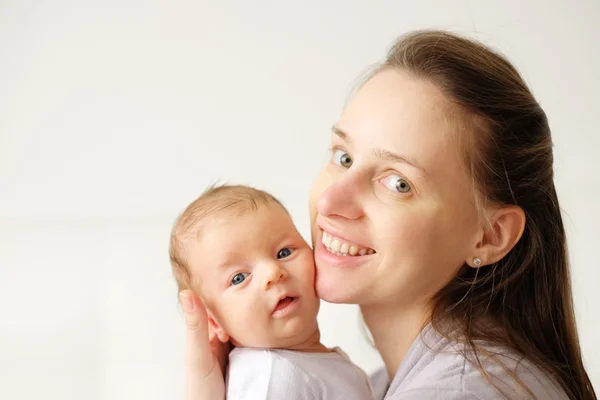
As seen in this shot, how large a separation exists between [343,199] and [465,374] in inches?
15.9

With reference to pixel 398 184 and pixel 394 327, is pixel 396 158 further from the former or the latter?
pixel 394 327

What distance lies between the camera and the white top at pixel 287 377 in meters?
1.66

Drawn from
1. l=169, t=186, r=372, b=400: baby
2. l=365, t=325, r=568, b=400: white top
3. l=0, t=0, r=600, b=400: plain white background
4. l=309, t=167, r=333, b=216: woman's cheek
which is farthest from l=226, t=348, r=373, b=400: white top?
l=0, t=0, r=600, b=400: plain white background

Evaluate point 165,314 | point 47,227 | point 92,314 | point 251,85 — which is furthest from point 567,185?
point 47,227

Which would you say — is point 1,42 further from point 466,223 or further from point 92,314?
point 466,223

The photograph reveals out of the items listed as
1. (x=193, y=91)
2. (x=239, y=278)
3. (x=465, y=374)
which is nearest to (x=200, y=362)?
(x=239, y=278)

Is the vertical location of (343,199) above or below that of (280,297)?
above

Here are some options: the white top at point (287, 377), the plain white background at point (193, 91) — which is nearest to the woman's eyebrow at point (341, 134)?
the white top at point (287, 377)

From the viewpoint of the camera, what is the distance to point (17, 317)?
340 cm

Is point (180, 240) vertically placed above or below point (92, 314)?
above

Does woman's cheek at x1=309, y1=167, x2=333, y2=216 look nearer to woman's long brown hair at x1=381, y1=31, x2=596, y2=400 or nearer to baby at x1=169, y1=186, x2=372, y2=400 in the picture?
baby at x1=169, y1=186, x2=372, y2=400

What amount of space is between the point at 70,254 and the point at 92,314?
0.37m

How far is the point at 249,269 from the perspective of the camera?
5.73ft

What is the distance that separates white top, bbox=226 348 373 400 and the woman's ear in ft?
1.17
